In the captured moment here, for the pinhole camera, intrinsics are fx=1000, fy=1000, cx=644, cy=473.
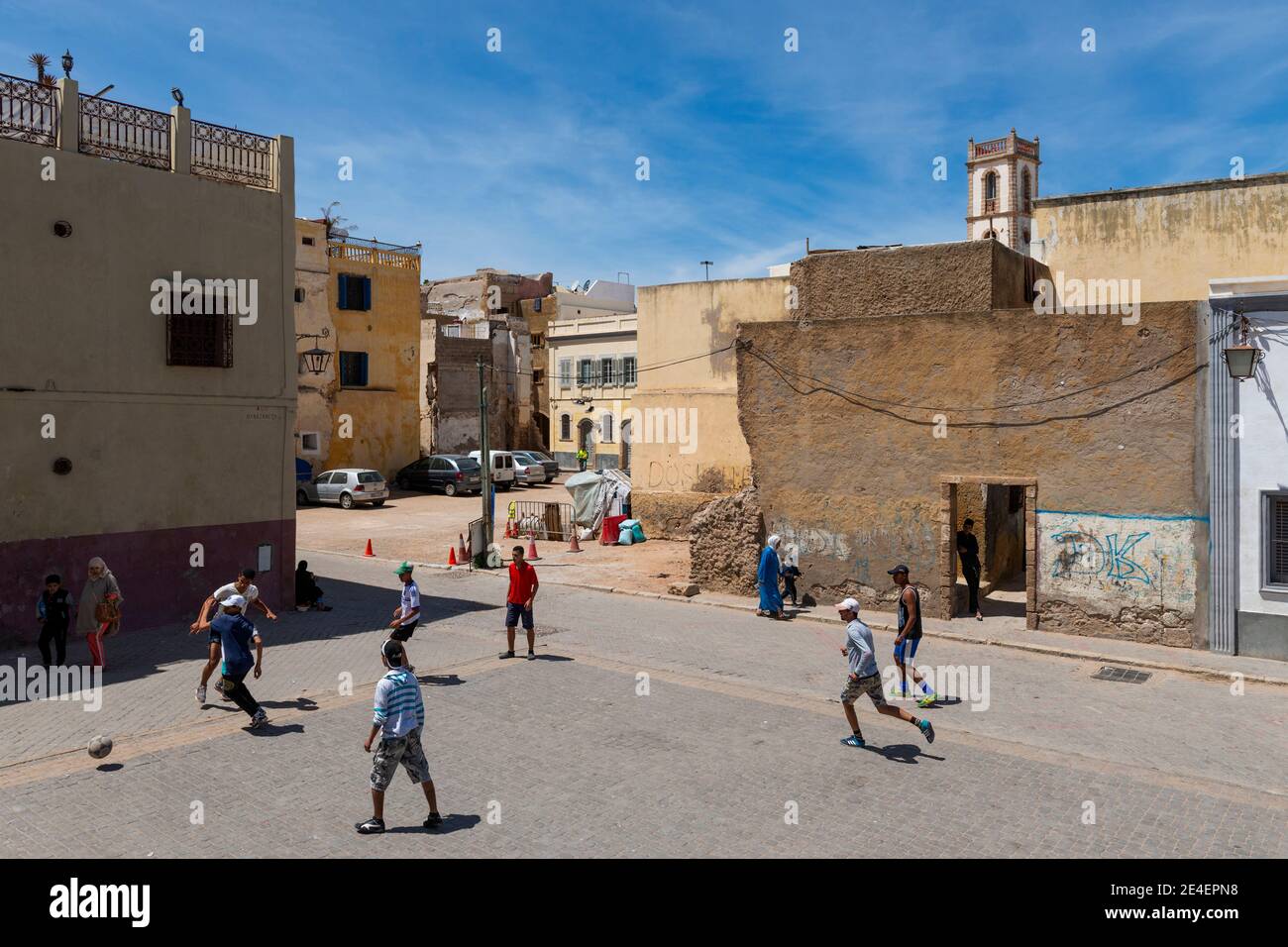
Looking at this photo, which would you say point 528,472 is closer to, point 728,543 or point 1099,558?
point 728,543

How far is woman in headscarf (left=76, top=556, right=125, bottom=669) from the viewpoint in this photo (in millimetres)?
12656

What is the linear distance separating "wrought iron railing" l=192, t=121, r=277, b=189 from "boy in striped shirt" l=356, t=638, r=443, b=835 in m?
12.0

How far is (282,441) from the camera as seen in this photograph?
1738 cm

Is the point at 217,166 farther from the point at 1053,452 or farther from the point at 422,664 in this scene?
the point at 1053,452

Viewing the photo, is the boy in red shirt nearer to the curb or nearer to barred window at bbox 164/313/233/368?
the curb

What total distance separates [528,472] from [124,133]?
1115 inches

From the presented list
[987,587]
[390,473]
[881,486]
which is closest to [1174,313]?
[881,486]

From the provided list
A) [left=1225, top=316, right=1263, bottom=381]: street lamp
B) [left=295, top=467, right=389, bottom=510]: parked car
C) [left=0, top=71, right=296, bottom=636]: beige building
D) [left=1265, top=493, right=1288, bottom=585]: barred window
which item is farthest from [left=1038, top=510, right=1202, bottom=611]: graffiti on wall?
[left=295, top=467, right=389, bottom=510]: parked car

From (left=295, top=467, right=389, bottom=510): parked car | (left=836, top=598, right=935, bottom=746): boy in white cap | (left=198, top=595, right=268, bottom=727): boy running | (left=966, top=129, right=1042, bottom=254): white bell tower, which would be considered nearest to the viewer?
(left=836, top=598, right=935, bottom=746): boy in white cap

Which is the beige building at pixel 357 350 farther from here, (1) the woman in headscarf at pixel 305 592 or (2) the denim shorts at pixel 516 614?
(2) the denim shorts at pixel 516 614

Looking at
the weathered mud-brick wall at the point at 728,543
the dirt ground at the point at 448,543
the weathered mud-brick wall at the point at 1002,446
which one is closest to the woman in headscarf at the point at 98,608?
the dirt ground at the point at 448,543

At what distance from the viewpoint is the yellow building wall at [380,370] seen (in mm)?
41219
